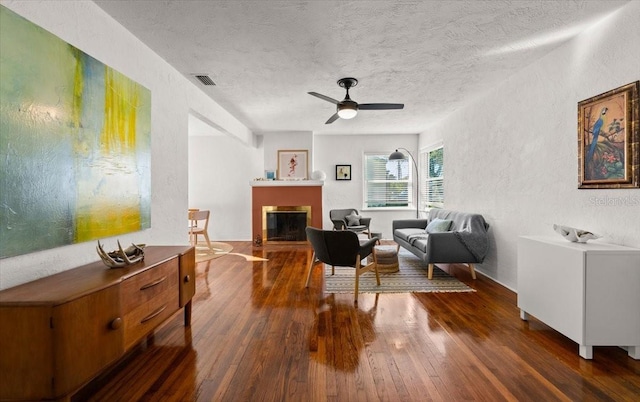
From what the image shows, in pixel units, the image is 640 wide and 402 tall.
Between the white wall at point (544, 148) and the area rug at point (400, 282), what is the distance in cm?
64

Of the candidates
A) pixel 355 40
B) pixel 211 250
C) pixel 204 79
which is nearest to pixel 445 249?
pixel 355 40

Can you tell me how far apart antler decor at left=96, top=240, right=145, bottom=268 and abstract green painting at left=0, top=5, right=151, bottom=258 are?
24cm

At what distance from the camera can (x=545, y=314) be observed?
246 centimetres

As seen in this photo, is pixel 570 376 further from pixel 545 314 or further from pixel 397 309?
pixel 397 309

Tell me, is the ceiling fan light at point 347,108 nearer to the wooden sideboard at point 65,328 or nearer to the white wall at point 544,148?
the white wall at point 544,148

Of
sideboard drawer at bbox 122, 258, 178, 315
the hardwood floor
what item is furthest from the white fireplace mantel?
sideboard drawer at bbox 122, 258, 178, 315

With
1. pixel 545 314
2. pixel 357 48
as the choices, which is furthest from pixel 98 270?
pixel 545 314

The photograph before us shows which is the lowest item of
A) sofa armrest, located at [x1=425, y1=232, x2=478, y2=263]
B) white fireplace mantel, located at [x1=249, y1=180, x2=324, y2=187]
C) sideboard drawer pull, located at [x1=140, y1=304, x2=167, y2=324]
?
sideboard drawer pull, located at [x1=140, y1=304, x2=167, y2=324]

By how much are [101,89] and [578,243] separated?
3775mm

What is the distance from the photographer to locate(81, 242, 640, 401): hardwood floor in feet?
5.87

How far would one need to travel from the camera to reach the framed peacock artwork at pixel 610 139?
2.21 meters

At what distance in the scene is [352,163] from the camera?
→ 7316 millimetres

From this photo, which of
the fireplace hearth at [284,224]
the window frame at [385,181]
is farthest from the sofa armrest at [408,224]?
the fireplace hearth at [284,224]

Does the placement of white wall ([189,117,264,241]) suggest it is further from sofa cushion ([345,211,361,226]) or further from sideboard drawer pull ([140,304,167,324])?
sideboard drawer pull ([140,304,167,324])
